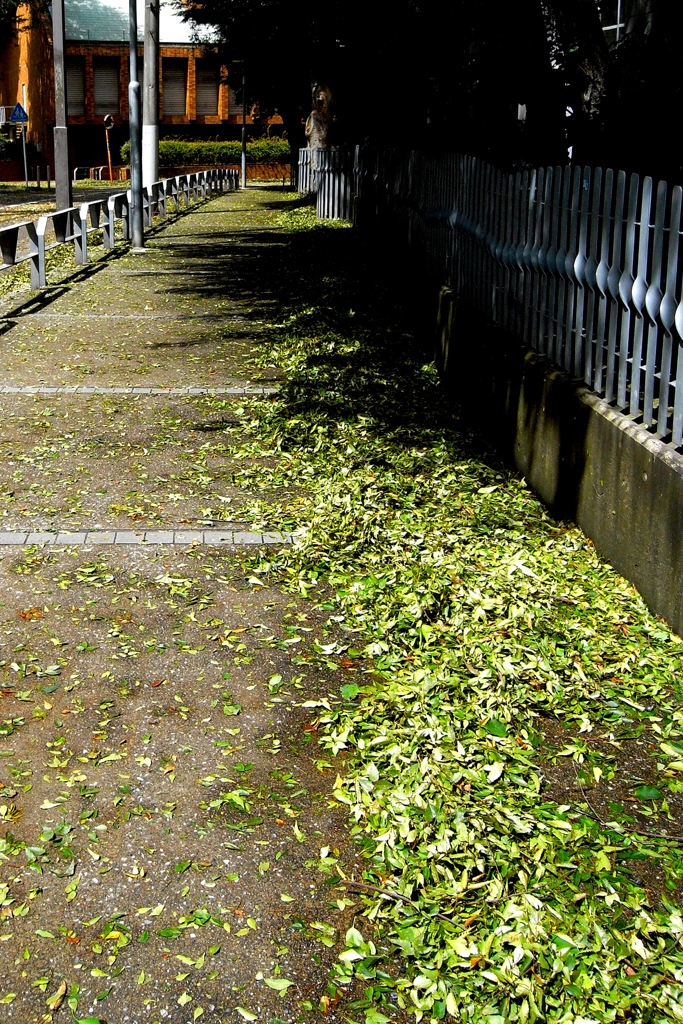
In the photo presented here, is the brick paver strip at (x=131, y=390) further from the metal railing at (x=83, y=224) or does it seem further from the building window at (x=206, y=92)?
the building window at (x=206, y=92)

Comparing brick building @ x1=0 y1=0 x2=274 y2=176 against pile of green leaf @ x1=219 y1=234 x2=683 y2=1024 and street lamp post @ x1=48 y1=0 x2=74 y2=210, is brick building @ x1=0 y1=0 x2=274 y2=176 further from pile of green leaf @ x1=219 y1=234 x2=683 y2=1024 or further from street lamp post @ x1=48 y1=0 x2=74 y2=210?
pile of green leaf @ x1=219 y1=234 x2=683 y2=1024

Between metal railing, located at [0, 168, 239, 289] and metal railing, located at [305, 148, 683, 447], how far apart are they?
712 cm

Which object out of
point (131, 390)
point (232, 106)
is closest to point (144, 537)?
point (131, 390)

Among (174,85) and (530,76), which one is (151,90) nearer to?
(530,76)

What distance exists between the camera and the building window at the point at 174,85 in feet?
243

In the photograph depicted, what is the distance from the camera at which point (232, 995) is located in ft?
10.4

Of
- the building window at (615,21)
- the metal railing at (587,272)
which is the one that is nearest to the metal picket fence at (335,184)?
the building window at (615,21)

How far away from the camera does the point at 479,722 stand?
15.1 feet

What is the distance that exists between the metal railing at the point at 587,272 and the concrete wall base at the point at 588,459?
0.41 feet

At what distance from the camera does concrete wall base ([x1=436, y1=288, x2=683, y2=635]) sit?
538 centimetres

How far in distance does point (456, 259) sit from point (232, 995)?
896 cm

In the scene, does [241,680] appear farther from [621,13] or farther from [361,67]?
[361,67]

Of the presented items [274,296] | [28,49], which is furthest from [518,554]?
[28,49]

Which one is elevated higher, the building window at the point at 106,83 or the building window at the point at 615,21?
the building window at the point at 106,83
